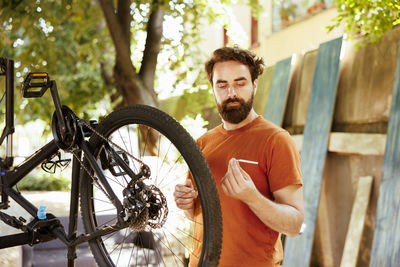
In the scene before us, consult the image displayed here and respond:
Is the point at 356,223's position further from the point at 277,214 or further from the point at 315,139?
the point at 277,214

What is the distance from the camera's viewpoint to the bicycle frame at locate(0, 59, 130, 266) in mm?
1490

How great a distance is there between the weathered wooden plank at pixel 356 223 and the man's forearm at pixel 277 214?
86.7 inches

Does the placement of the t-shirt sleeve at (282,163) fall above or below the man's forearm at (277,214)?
above

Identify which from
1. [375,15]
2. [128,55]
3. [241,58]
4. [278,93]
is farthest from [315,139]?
[241,58]

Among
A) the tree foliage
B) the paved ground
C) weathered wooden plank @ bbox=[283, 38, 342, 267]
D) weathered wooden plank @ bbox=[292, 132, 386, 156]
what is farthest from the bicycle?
weathered wooden plank @ bbox=[283, 38, 342, 267]

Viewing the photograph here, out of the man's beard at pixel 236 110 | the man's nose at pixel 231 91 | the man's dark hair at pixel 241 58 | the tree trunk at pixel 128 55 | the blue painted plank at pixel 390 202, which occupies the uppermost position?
the tree trunk at pixel 128 55

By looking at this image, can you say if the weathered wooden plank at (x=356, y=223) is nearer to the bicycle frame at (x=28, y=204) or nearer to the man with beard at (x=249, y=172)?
the man with beard at (x=249, y=172)

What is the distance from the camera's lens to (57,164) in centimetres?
163

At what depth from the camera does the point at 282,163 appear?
1.65 meters

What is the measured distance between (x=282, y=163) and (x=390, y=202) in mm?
1984

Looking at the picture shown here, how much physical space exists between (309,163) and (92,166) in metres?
3.03

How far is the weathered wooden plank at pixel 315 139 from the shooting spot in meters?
4.04

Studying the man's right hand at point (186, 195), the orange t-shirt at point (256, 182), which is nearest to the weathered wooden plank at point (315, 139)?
the orange t-shirt at point (256, 182)

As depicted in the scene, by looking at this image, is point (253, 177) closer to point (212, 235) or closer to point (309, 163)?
point (212, 235)
